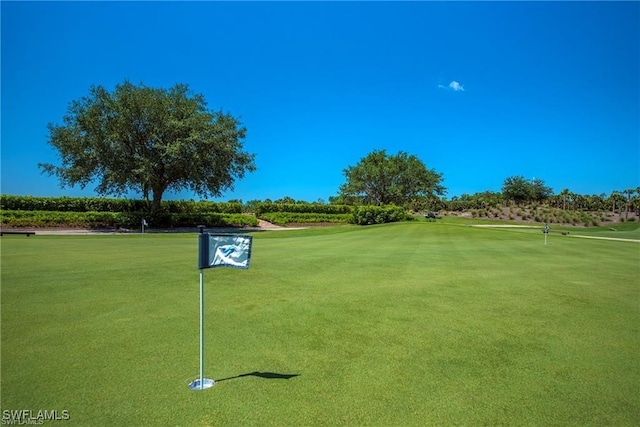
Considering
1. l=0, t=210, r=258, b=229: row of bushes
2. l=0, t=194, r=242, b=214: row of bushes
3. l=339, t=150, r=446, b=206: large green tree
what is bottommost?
l=0, t=210, r=258, b=229: row of bushes

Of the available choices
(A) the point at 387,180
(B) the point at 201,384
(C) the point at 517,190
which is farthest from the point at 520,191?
(B) the point at 201,384

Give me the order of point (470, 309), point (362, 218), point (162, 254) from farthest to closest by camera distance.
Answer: point (362, 218), point (162, 254), point (470, 309)

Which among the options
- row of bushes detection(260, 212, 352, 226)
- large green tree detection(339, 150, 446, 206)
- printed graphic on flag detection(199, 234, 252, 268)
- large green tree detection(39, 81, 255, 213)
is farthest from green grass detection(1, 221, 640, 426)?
large green tree detection(339, 150, 446, 206)

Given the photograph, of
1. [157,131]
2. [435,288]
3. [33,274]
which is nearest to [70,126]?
[157,131]

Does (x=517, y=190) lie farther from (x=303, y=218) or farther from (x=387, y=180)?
(x=303, y=218)

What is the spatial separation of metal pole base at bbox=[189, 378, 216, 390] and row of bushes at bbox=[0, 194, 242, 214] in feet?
113

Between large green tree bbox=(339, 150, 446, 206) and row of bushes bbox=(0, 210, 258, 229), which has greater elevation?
large green tree bbox=(339, 150, 446, 206)

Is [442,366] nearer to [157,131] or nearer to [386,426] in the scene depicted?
[386,426]

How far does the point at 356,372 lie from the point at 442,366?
99 cm

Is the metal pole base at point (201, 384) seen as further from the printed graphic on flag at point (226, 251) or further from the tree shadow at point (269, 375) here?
the printed graphic on flag at point (226, 251)

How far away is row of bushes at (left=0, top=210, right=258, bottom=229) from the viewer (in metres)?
28.9

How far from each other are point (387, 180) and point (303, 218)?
1755cm

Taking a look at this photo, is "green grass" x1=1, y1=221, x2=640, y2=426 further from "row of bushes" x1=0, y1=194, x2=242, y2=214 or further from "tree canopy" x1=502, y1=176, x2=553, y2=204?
"tree canopy" x1=502, y1=176, x2=553, y2=204

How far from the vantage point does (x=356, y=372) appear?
4.20 metres
